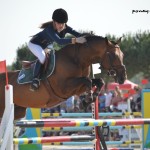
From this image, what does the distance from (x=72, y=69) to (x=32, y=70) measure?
2.44 ft

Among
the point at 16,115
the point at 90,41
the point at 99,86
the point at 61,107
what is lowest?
the point at 61,107

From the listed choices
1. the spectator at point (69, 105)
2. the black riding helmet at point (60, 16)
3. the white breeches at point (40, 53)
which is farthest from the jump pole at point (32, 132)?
the spectator at point (69, 105)

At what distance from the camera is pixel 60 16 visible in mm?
8148

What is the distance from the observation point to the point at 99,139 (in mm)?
7824

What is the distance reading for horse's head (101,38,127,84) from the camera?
8117 mm

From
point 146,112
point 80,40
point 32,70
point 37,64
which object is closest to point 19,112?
point 32,70

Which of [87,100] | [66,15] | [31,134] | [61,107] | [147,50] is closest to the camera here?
[87,100]

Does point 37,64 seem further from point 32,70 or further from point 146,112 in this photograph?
point 146,112

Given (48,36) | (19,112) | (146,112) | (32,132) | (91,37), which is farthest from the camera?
(32,132)

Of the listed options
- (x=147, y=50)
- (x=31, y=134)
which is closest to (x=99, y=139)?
(x=31, y=134)

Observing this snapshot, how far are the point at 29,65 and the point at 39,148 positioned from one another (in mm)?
2127

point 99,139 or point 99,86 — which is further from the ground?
point 99,86

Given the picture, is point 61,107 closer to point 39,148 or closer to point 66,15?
point 39,148

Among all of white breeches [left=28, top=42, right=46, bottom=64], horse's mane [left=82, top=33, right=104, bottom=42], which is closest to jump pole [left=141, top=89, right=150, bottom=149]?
horse's mane [left=82, top=33, right=104, bottom=42]
